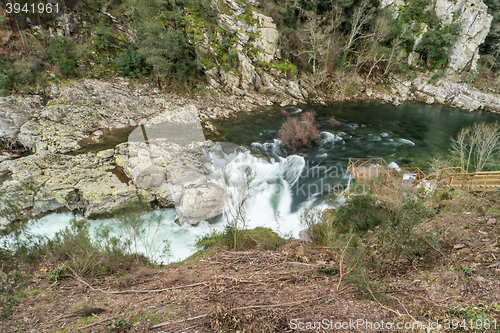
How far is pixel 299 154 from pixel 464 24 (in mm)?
37639

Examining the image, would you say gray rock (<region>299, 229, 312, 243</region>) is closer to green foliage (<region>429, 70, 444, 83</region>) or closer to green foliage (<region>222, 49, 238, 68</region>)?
green foliage (<region>222, 49, 238, 68</region>)

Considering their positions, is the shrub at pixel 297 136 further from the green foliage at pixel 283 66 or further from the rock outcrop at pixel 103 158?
the green foliage at pixel 283 66

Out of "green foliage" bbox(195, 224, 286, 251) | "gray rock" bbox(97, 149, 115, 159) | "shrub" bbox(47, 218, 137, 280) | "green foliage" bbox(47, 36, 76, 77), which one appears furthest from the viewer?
"green foliage" bbox(47, 36, 76, 77)

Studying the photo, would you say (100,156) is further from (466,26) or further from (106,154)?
(466,26)

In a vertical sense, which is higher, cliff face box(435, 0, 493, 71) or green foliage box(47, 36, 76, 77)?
cliff face box(435, 0, 493, 71)

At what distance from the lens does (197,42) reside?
25.9 metres

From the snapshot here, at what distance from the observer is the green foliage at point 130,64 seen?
2250 cm

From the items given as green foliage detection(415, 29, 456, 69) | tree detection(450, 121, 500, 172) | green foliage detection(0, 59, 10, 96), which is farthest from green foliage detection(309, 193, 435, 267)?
green foliage detection(415, 29, 456, 69)

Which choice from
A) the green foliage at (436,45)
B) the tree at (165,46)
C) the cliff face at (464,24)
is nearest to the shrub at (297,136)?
the tree at (165,46)

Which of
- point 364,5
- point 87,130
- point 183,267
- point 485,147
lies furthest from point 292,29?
point 183,267

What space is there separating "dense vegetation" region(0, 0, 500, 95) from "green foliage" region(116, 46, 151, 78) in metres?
0.09

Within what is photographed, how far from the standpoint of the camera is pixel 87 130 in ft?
56.6

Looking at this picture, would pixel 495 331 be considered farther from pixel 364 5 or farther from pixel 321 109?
pixel 364 5

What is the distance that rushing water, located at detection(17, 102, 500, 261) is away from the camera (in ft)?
37.1
